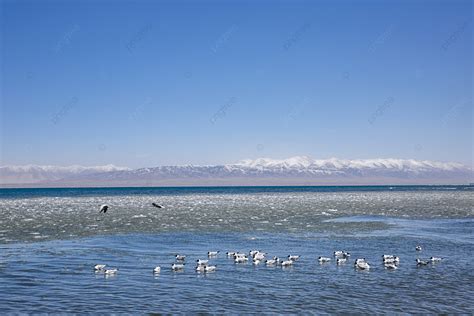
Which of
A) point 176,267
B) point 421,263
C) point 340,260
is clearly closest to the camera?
point 176,267

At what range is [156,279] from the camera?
2466 centimetres

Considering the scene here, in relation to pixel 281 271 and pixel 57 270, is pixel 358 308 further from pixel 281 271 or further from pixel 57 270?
pixel 57 270

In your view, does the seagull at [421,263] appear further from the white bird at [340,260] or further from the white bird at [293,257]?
the white bird at [293,257]

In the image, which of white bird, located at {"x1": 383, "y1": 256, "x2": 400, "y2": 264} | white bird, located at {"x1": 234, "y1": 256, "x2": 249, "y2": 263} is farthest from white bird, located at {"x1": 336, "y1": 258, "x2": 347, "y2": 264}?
white bird, located at {"x1": 234, "y1": 256, "x2": 249, "y2": 263}

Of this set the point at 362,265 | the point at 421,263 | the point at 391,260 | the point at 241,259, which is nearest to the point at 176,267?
the point at 241,259

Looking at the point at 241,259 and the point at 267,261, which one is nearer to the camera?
the point at 267,261

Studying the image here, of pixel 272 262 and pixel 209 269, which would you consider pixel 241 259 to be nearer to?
pixel 272 262

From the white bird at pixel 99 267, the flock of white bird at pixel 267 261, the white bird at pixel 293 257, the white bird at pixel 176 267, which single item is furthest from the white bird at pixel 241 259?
the white bird at pixel 99 267

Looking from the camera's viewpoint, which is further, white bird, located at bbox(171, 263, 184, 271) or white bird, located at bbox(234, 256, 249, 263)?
white bird, located at bbox(234, 256, 249, 263)

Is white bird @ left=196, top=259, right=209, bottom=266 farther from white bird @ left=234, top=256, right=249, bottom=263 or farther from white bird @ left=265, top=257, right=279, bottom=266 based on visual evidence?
white bird @ left=265, top=257, right=279, bottom=266

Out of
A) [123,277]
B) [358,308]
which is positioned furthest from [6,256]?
[358,308]

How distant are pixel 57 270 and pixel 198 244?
12.2 meters

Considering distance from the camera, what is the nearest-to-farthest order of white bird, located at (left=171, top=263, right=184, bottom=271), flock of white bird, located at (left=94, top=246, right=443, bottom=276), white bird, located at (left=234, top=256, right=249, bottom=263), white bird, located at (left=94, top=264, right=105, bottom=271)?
white bird, located at (left=94, top=264, right=105, bottom=271), flock of white bird, located at (left=94, top=246, right=443, bottom=276), white bird, located at (left=171, top=263, right=184, bottom=271), white bird, located at (left=234, top=256, right=249, bottom=263)

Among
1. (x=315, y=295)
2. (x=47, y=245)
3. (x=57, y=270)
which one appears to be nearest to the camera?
(x=315, y=295)
